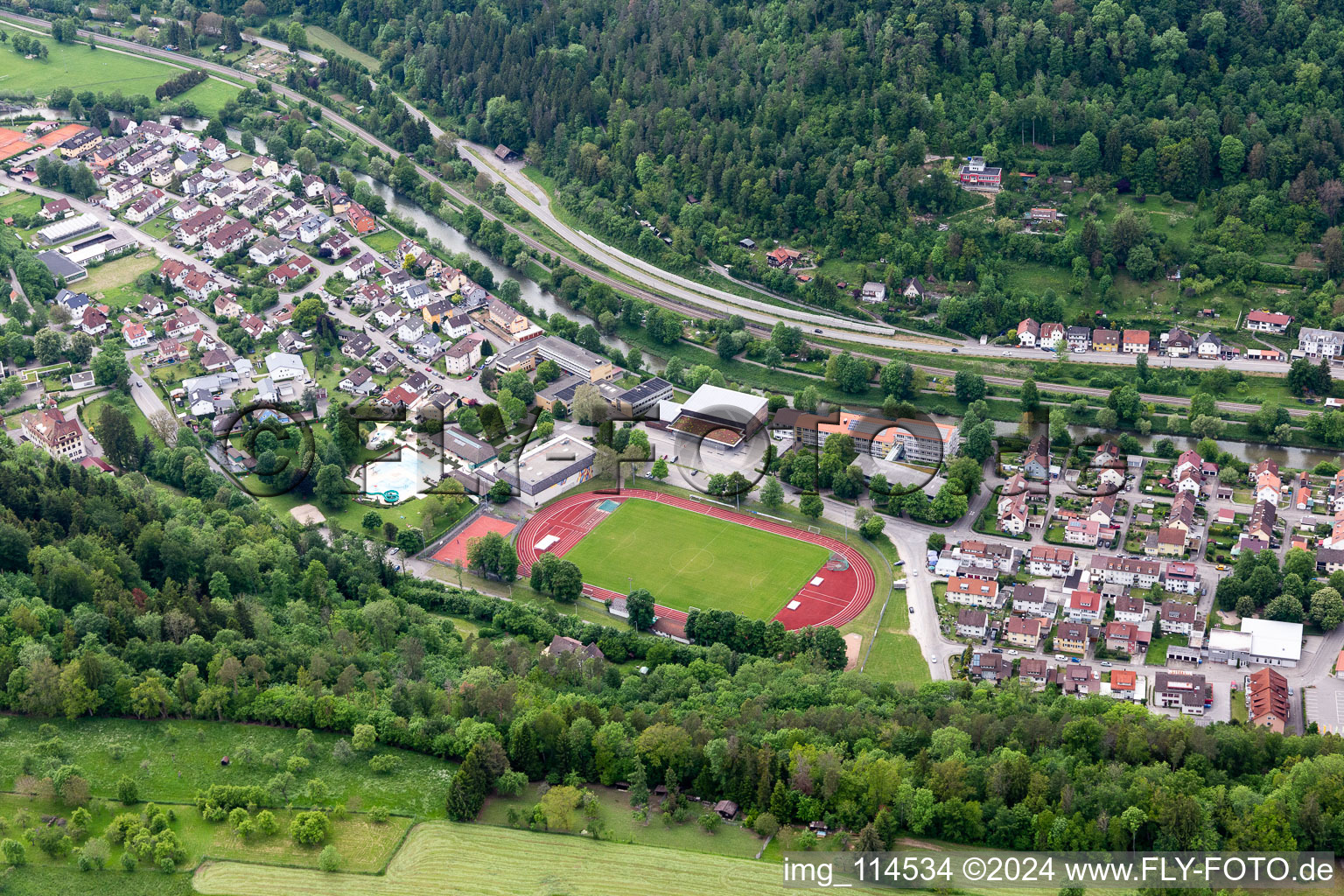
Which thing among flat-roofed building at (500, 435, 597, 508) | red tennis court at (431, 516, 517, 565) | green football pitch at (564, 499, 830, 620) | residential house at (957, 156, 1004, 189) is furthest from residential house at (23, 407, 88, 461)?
residential house at (957, 156, 1004, 189)

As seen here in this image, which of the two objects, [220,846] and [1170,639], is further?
[1170,639]

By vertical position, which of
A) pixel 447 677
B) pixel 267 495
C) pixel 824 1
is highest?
pixel 824 1

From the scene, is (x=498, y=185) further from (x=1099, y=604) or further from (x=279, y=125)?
(x=1099, y=604)

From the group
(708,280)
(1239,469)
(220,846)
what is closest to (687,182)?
(708,280)

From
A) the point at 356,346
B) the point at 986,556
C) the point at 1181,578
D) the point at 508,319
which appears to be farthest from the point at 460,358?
the point at 1181,578

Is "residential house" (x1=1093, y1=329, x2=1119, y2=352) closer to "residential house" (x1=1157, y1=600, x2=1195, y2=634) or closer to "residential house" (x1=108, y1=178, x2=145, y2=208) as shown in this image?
"residential house" (x1=1157, y1=600, x2=1195, y2=634)

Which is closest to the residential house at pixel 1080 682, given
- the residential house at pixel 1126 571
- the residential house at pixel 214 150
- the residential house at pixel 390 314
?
the residential house at pixel 1126 571

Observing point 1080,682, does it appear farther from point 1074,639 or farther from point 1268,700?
point 1268,700
